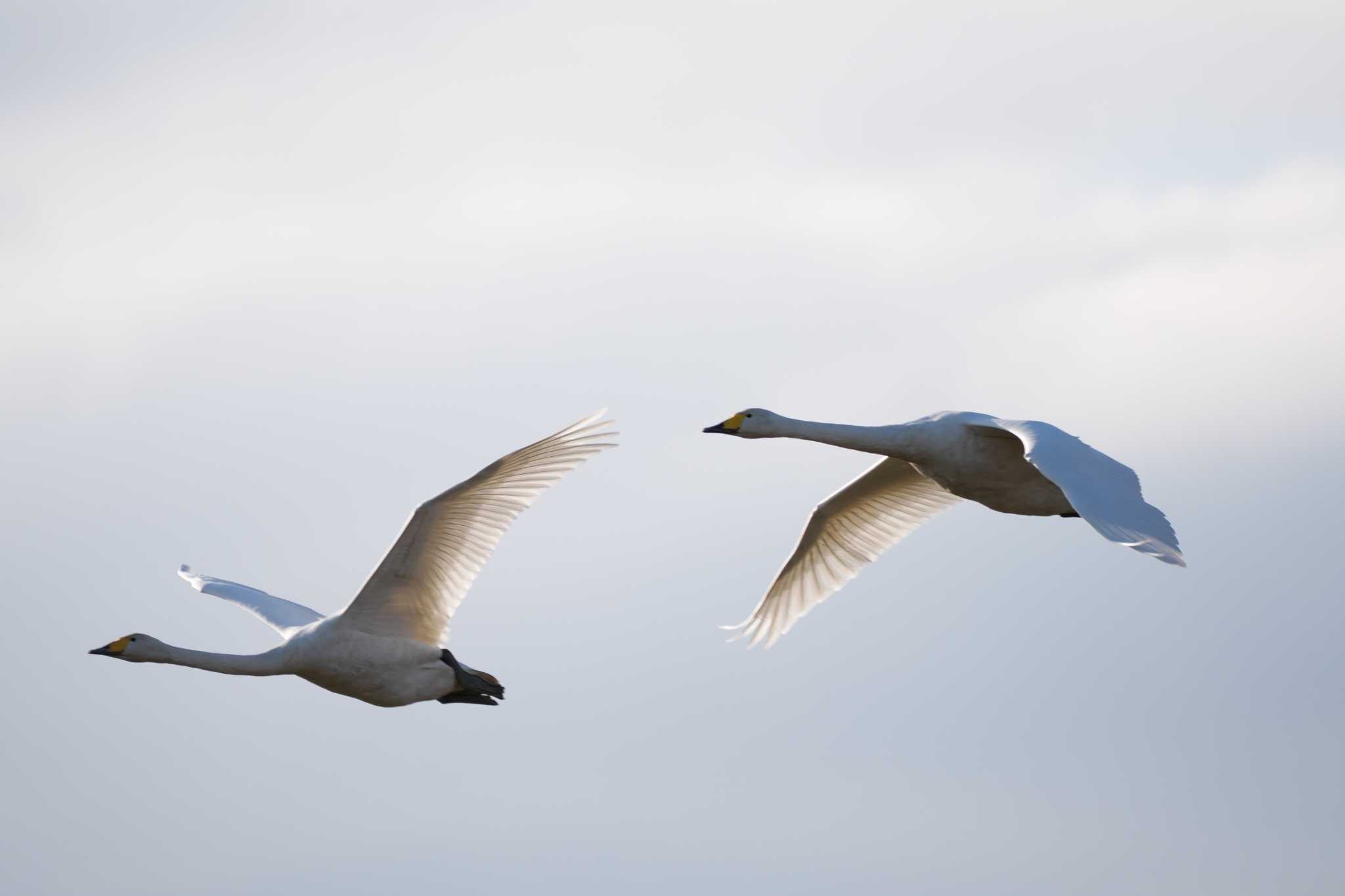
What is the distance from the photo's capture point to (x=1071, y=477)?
70.2ft

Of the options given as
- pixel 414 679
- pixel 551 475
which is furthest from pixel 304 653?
pixel 551 475

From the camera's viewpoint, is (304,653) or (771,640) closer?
(304,653)

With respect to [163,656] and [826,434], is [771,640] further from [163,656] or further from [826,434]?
[163,656]

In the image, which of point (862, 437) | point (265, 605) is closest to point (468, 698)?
point (265, 605)

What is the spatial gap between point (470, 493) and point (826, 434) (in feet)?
14.3

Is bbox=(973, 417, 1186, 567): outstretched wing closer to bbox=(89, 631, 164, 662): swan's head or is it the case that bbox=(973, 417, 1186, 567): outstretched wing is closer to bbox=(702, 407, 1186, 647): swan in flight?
bbox=(702, 407, 1186, 647): swan in flight

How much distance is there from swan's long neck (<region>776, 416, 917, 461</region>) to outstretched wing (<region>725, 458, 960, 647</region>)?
2.56m

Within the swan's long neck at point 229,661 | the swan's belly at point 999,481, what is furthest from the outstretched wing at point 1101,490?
the swan's long neck at point 229,661

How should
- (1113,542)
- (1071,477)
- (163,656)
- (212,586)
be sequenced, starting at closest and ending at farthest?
1. (1113,542)
2. (1071,477)
3. (163,656)
4. (212,586)

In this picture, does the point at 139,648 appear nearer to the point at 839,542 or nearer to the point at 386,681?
the point at 386,681

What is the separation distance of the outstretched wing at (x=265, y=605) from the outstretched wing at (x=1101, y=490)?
8.65 m

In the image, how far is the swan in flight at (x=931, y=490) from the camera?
20953 mm

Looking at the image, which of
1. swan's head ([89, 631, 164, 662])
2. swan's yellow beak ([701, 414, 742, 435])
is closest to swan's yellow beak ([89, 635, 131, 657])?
swan's head ([89, 631, 164, 662])

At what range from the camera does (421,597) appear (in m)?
24.5
